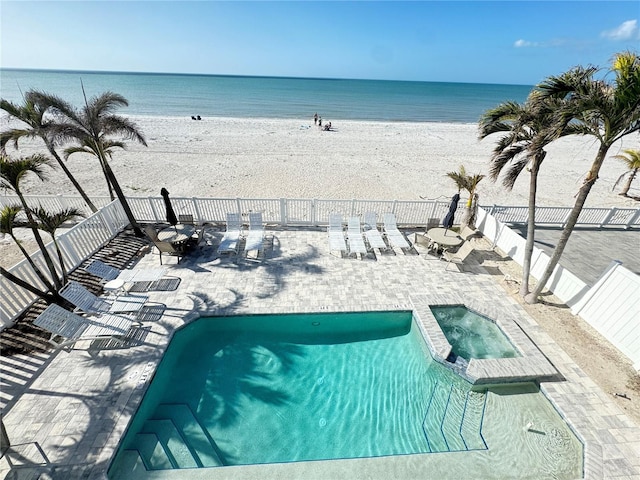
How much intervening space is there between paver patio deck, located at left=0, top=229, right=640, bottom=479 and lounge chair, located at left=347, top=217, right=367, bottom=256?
0.53 metres

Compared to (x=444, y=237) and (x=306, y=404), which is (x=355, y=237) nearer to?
(x=444, y=237)

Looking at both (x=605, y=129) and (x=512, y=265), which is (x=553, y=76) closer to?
(x=605, y=129)

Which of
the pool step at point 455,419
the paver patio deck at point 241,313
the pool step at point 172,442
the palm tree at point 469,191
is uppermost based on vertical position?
the palm tree at point 469,191

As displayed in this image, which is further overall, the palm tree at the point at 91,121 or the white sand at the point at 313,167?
the white sand at the point at 313,167

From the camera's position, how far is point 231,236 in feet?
32.7

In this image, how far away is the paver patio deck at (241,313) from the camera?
450 centimetres

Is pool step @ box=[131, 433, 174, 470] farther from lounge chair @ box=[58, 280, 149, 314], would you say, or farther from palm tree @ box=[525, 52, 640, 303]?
palm tree @ box=[525, 52, 640, 303]

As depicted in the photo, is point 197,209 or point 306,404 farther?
point 197,209

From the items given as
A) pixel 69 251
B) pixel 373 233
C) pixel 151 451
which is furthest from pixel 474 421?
pixel 69 251

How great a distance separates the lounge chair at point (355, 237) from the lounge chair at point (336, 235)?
248mm

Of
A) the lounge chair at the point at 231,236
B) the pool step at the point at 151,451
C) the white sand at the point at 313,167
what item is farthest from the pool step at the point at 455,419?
the white sand at the point at 313,167

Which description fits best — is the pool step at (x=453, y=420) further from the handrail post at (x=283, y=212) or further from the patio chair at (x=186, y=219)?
the patio chair at (x=186, y=219)

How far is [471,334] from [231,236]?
7.63 meters

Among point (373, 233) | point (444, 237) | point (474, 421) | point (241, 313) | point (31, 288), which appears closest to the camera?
point (474, 421)
